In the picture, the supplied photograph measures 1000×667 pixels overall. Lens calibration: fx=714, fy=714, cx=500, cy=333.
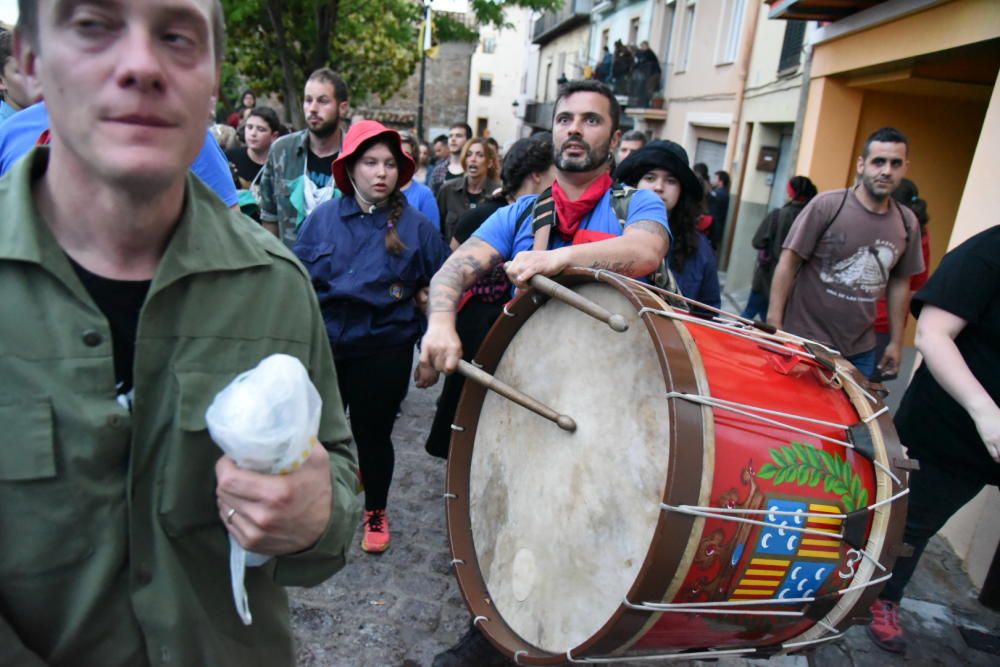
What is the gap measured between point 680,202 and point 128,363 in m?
2.94

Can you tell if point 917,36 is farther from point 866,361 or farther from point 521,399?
point 521,399

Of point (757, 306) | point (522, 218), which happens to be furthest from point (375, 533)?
point (757, 306)

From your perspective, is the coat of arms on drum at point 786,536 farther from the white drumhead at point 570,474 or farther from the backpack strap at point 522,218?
the backpack strap at point 522,218

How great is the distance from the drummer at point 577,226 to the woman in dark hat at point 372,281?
0.74 metres

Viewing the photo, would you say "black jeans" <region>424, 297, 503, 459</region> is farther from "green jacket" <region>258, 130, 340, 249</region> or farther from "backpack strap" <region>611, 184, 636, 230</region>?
"green jacket" <region>258, 130, 340, 249</region>

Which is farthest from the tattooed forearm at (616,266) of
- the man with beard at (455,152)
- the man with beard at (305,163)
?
the man with beard at (455,152)

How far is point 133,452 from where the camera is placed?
1.05 m

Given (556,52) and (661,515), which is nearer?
(661,515)

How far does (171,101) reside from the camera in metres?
1.01

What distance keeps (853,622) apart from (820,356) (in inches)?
28.8

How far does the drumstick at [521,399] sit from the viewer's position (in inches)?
80.4

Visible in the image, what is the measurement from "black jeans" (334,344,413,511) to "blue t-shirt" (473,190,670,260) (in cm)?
90

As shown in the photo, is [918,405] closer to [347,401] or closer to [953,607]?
[953,607]

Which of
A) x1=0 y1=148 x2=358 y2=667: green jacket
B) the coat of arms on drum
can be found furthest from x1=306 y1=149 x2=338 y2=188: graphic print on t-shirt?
the coat of arms on drum
